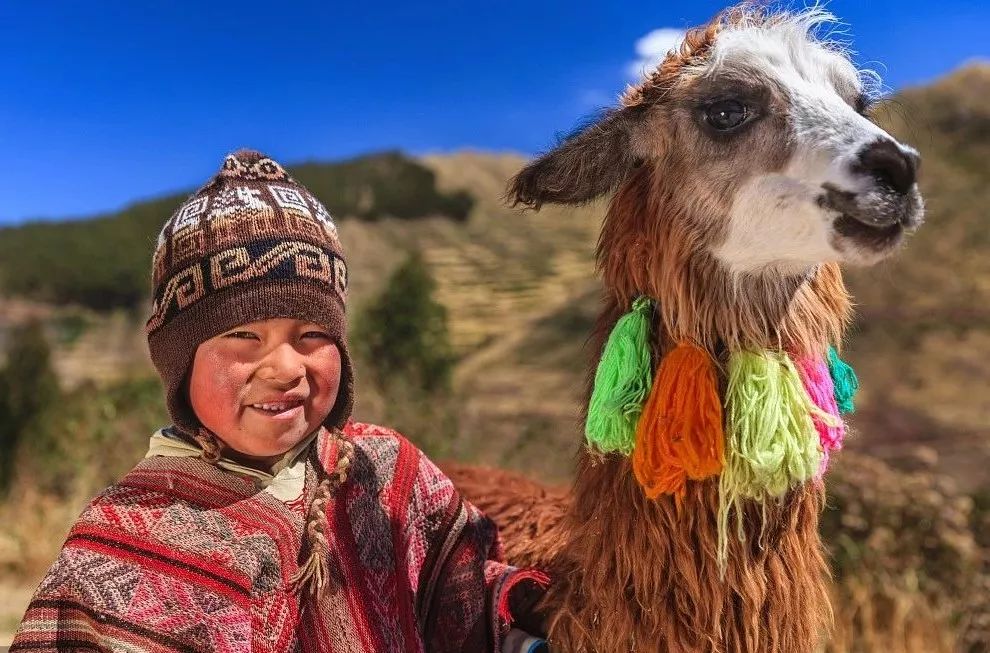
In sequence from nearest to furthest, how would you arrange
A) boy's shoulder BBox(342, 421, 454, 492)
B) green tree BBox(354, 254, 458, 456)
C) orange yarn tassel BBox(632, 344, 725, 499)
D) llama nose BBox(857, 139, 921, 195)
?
1. llama nose BBox(857, 139, 921, 195)
2. orange yarn tassel BBox(632, 344, 725, 499)
3. boy's shoulder BBox(342, 421, 454, 492)
4. green tree BBox(354, 254, 458, 456)

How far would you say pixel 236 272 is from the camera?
1.65 m

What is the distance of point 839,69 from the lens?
6.21 feet

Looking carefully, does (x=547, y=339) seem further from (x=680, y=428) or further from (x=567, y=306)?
(x=680, y=428)

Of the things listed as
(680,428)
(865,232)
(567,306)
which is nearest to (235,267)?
(680,428)

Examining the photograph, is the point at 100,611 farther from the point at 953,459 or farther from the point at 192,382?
the point at 953,459

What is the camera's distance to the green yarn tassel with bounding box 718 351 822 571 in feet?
5.27

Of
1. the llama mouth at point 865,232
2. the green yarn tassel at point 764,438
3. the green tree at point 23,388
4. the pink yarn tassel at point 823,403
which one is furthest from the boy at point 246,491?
the green tree at point 23,388

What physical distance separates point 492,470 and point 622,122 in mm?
1449

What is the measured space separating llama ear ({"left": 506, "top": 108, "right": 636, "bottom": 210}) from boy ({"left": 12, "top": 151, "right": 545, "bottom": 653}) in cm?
47

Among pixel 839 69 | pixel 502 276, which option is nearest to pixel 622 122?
pixel 839 69

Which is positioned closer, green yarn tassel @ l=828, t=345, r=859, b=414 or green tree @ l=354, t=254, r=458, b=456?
green yarn tassel @ l=828, t=345, r=859, b=414

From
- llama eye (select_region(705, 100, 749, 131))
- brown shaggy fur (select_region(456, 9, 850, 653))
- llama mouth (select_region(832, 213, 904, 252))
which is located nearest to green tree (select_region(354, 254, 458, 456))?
brown shaggy fur (select_region(456, 9, 850, 653))

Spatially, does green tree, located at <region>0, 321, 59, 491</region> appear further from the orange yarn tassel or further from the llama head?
the orange yarn tassel

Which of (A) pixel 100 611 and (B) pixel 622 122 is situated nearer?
(A) pixel 100 611
